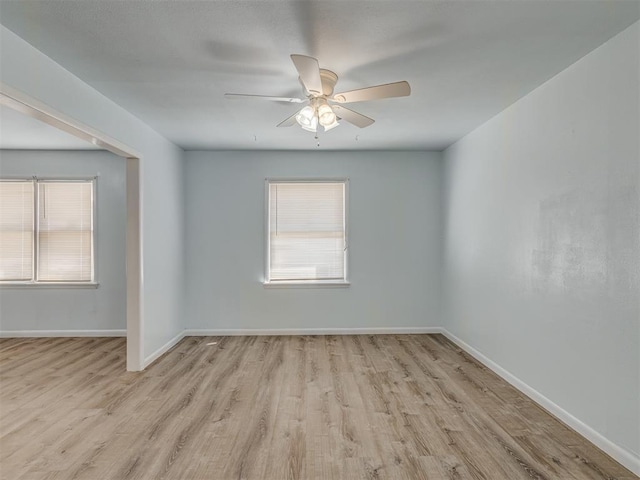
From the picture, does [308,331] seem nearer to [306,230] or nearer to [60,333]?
[306,230]

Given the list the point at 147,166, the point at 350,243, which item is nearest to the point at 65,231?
the point at 147,166

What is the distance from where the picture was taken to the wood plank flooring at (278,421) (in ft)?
7.16

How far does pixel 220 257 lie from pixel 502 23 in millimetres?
4157

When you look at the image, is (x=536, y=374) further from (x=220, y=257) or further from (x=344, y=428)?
(x=220, y=257)

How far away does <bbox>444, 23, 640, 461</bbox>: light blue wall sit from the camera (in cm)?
217

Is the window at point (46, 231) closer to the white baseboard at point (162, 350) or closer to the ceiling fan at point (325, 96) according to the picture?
the white baseboard at point (162, 350)

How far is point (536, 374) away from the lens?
305 cm

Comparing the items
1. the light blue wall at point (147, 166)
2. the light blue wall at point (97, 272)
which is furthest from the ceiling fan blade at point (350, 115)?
the light blue wall at point (97, 272)

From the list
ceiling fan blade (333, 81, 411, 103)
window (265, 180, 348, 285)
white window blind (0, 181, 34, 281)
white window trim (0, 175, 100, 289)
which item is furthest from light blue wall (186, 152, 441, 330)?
A: ceiling fan blade (333, 81, 411, 103)

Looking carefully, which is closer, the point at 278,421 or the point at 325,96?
the point at 325,96

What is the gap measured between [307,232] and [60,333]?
145 inches

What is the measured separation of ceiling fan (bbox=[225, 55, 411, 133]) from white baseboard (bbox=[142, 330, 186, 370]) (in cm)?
292

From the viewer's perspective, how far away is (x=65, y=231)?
5082mm

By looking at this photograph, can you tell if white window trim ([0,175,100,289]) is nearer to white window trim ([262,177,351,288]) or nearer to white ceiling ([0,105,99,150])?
white ceiling ([0,105,99,150])
